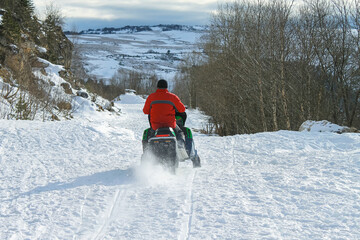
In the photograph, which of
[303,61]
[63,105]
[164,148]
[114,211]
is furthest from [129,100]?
[114,211]

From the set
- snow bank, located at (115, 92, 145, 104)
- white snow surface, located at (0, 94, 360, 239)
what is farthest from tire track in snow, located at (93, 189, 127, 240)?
snow bank, located at (115, 92, 145, 104)

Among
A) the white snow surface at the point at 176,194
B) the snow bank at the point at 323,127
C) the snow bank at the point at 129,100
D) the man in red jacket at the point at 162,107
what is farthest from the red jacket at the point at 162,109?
the snow bank at the point at 129,100

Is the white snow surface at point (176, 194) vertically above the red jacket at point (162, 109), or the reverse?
the red jacket at point (162, 109)

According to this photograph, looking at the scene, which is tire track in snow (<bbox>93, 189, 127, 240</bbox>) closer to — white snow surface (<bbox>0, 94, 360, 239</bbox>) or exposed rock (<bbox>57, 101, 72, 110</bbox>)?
white snow surface (<bbox>0, 94, 360, 239</bbox>)

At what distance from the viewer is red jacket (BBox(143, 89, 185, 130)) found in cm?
596

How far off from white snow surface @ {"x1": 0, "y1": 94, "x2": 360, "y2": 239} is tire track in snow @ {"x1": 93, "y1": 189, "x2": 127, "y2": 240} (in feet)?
0.04

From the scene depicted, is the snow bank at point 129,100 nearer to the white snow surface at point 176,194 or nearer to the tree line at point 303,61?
the tree line at point 303,61

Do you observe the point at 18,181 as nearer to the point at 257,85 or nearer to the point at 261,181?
the point at 261,181

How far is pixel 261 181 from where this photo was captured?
5.59 meters

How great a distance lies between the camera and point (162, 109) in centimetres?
596

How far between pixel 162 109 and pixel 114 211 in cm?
229

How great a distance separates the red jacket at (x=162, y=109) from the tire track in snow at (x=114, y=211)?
1480mm

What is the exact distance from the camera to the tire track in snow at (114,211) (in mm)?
3582

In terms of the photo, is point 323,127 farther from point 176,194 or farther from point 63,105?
point 63,105
